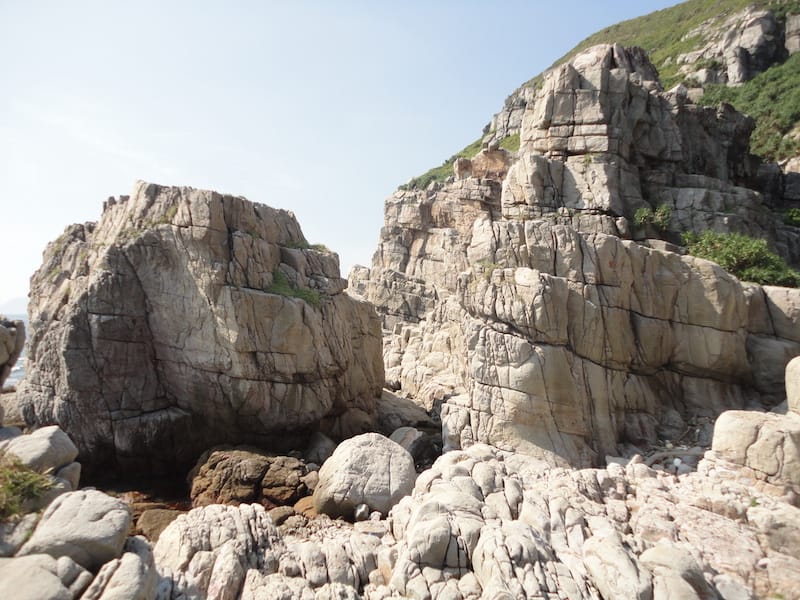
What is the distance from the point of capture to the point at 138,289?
805 inches

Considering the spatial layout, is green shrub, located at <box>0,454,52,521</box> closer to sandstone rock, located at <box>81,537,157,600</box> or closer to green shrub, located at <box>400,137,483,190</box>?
sandstone rock, located at <box>81,537,157,600</box>

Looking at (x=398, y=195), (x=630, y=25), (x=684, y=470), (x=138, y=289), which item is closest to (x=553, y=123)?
(x=684, y=470)

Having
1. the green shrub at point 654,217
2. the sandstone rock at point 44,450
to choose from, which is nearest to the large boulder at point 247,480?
the sandstone rock at point 44,450

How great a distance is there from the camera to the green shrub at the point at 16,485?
8.45 meters

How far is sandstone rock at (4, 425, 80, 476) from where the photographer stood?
9.82 m

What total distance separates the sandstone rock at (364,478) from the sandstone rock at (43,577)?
8.25 m

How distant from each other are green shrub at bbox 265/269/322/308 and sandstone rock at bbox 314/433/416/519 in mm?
7580

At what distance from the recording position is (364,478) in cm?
1577

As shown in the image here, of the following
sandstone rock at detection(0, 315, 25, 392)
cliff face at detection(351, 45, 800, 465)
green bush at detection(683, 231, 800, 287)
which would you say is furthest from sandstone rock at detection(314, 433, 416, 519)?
green bush at detection(683, 231, 800, 287)

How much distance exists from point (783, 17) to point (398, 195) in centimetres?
6251

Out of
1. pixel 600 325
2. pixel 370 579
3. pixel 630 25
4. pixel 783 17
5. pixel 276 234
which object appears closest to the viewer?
pixel 370 579

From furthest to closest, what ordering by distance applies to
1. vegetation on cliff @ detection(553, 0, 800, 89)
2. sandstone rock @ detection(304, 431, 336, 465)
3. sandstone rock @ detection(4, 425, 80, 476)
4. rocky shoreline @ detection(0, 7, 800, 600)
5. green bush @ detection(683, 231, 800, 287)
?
vegetation on cliff @ detection(553, 0, 800, 89) → green bush @ detection(683, 231, 800, 287) → sandstone rock @ detection(304, 431, 336, 465) → rocky shoreline @ detection(0, 7, 800, 600) → sandstone rock @ detection(4, 425, 80, 476)

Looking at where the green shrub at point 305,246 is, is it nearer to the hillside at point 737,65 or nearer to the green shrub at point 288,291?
the green shrub at point 288,291

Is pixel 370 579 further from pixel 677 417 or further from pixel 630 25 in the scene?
pixel 630 25
